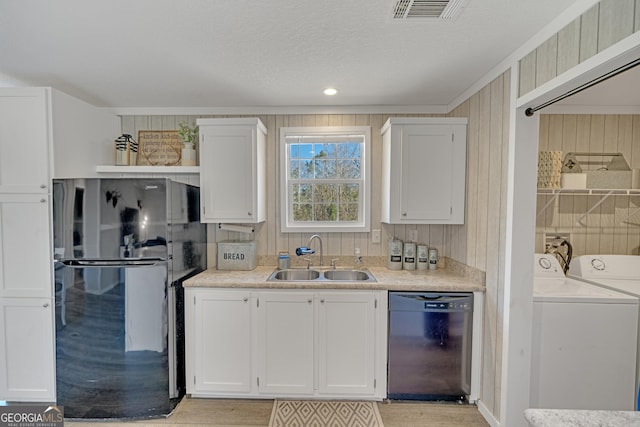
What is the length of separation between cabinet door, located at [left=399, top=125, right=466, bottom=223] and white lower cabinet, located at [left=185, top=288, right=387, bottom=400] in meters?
0.84

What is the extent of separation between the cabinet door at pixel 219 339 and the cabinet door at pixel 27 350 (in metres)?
A: 1.00

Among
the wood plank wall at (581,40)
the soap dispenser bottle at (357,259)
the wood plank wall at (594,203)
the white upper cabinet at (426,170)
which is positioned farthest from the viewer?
the soap dispenser bottle at (357,259)

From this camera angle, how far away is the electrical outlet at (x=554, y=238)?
2643mm

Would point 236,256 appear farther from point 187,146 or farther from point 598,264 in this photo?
point 598,264

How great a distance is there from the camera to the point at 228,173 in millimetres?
2576

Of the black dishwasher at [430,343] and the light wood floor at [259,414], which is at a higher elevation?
the black dishwasher at [430,343]

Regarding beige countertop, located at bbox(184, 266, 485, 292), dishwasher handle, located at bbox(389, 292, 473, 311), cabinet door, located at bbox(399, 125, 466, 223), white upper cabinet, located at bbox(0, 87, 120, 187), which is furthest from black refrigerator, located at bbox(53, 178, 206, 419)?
cabinet door, located at bbox(399, 125, 466, 223)

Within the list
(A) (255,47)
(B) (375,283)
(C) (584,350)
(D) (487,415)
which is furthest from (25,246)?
(C) (584,350)

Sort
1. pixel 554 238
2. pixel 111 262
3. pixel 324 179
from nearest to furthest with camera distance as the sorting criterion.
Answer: pixel 111 262 → pixel 554 238 → pixel 324 179

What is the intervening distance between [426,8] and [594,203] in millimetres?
2492

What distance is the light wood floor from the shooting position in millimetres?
2092

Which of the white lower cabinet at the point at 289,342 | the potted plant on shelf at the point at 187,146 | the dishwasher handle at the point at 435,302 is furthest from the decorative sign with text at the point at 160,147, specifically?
the dishwasher handle at the point at 435,302

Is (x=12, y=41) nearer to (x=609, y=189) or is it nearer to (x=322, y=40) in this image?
(x=322, y=40)

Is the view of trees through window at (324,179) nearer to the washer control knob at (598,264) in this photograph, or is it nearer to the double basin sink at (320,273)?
the double basin sink at (320,273)
